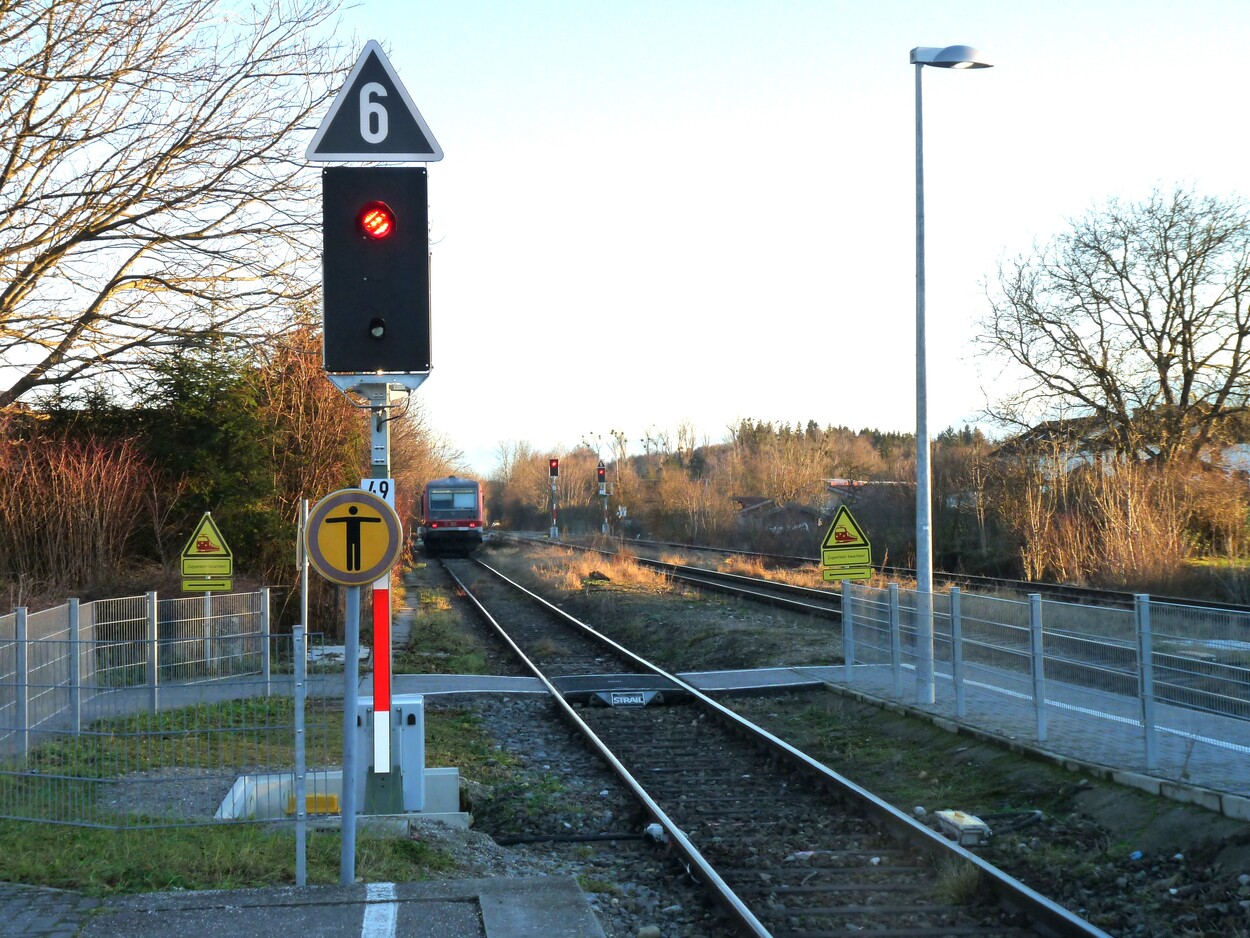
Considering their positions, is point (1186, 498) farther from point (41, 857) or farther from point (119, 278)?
point (41, 857)

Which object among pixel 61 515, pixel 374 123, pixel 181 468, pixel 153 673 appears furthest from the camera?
pixel 181 468

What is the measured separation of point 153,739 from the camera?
7707mm

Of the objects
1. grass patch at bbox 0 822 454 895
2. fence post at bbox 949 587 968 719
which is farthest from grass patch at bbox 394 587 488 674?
grass patch at bbox 0 822 454 895

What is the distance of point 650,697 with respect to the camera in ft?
48.7

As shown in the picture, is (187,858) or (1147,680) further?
(1147,680)

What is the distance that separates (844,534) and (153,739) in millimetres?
11302

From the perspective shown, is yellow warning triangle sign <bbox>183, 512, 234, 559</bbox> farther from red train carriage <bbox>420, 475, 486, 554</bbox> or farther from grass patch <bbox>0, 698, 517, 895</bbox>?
red train carriage <bbox>420, 475, 486, 554</bbox>

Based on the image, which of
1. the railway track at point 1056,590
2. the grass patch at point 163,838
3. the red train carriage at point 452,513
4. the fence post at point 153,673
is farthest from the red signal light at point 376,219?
the red train carriage at point 452,513

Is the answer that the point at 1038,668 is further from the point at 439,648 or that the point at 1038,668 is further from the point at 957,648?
the point at 439,648

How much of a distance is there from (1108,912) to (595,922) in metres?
2.93

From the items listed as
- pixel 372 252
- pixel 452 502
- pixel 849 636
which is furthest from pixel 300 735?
pixel 452 502

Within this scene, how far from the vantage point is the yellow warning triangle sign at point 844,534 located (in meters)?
17.0

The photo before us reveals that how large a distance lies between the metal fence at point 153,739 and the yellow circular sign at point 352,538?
0.55 m

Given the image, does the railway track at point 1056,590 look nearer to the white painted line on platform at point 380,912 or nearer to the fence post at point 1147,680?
the fence post at point 1147,680
